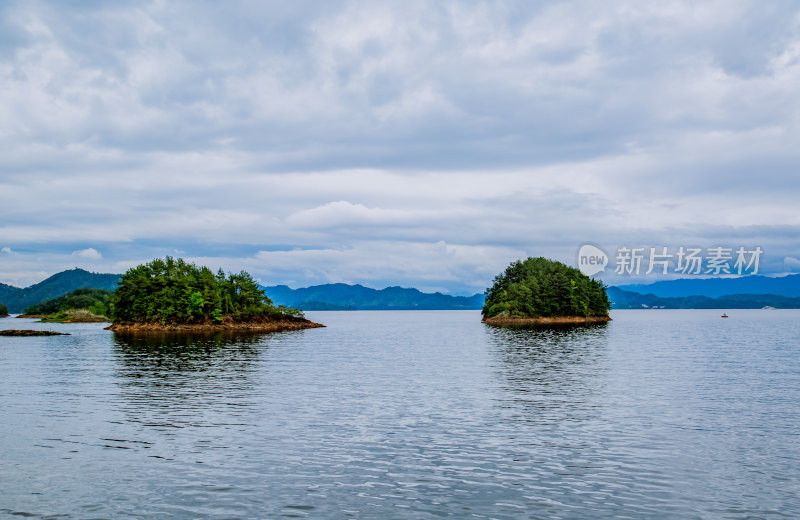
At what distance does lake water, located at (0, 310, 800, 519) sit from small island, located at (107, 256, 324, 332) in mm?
95750

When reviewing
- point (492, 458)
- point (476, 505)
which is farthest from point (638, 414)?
point (476, 505)

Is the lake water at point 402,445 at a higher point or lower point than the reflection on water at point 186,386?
higher

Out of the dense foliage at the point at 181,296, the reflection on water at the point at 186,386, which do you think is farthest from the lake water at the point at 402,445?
the dense foliage at the point at 181,296

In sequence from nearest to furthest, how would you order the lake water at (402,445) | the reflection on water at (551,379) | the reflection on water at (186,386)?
the lake water at (402,445) → the reflection on water at (186,386) → the reflection on water at (551,379)

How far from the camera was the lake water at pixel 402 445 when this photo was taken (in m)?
20.6

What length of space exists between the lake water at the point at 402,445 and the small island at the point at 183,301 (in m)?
95.8

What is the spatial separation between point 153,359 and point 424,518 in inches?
2619

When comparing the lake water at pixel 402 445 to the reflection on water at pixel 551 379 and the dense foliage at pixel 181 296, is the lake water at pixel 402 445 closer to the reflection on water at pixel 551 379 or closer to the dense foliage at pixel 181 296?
the reflection on water at pixel 551 379

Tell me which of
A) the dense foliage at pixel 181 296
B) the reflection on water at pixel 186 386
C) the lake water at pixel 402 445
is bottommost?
the reflection on water at pixel 186 386

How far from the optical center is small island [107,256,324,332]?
500 feet

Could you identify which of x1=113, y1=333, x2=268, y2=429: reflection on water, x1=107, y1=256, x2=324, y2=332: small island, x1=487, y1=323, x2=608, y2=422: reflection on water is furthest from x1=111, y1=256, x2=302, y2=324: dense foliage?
x1=487, y1=323, x2=608, y2=422: reflection on water

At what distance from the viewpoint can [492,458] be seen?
2625 cm

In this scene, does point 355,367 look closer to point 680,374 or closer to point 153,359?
point 153,359

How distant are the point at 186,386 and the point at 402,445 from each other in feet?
92.8
